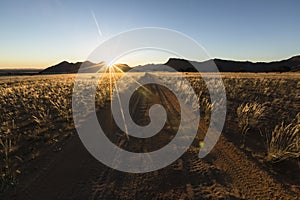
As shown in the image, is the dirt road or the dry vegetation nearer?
the dirt road

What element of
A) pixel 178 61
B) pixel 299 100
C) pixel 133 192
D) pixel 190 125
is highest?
pixel 178 61

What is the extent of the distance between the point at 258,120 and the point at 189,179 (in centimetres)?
469

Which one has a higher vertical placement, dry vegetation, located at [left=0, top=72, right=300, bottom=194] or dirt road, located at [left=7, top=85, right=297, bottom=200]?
dry vegetation, located at [left=0, top=72, right=300, bottom=194]

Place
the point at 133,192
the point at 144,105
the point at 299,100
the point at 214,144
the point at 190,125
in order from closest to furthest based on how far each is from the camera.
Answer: the point at 133,192 → the point at 214,144 → the point at 190,125 → the point at 299,100 → the point at 144,105

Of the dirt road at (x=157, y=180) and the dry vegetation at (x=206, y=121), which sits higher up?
the dry vegetation at (x=206, y=121)

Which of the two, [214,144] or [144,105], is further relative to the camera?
[144,105]

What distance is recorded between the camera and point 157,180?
4234 mm

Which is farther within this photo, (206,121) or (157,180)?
(206,121)

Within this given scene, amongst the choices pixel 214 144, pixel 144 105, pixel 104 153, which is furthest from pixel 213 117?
pixel 104 153

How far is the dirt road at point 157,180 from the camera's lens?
149 inches

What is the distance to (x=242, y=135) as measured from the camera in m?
6.45

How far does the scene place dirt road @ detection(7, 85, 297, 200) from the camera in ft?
12.4

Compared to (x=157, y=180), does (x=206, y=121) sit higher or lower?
higher

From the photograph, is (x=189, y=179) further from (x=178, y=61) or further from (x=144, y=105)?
(x=178, y=61)
